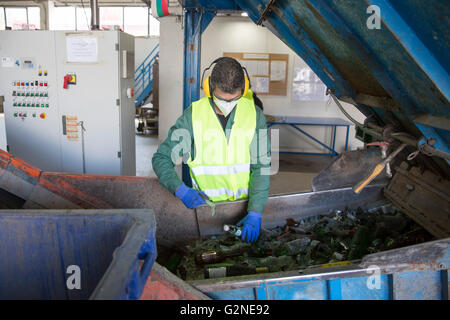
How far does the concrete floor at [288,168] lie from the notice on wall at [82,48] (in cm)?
228

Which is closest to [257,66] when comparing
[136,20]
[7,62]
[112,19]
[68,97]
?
[68,97]

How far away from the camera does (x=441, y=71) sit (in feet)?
4.00

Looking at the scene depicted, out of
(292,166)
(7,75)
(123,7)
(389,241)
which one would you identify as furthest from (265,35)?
(123,7)

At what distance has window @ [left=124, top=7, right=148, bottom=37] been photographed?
13203mm

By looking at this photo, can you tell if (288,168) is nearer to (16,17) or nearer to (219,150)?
(219,150)

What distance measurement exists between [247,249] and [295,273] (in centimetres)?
72

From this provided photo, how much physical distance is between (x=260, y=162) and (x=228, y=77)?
24.3 inches

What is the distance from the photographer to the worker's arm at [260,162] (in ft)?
7.53

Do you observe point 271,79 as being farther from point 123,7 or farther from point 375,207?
point 123,7

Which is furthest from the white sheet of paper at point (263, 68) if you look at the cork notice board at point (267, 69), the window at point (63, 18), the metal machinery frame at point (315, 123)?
the window at point (63, 18)

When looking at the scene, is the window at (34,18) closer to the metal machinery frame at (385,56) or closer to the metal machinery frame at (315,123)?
the metal machinery frame at (315,123)

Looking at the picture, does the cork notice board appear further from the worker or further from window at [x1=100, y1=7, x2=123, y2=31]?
window at [x1=100, y1=7, x2=123, y2=31]

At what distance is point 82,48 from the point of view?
383 centimetres
